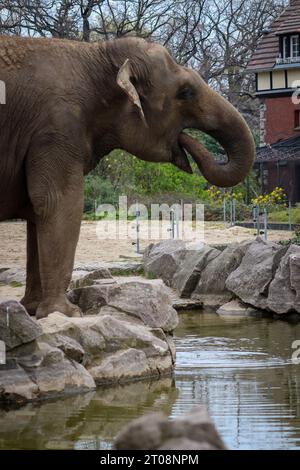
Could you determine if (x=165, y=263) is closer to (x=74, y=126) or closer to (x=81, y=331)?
(x=74, y=126)

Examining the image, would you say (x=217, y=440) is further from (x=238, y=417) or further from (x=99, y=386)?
(x=99, y=386)

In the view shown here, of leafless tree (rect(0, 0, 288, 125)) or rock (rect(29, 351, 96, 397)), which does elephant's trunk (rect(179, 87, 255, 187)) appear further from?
leafless tree (rect(0, 0, 288, 125))

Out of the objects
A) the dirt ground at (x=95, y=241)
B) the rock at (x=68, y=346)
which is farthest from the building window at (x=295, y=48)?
the rock at (x=68, y=346)

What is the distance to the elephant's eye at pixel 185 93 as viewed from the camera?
11266 millimetres

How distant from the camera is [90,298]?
11.7 meters

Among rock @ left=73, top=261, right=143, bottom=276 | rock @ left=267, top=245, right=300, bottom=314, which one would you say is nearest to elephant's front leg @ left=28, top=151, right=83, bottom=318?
rock @ left=267, top=245, right=300, bottom=314

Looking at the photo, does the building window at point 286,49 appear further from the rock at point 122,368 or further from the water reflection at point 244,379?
the rock at point 122,368

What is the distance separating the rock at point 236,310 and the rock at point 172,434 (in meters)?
11.3

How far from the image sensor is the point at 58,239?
10719 millimetres

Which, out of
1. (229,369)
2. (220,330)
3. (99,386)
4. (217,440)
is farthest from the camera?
(220,330)

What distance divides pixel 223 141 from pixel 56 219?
69.7 inches

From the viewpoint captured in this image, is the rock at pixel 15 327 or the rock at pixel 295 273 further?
the rock at pixel 295 273
